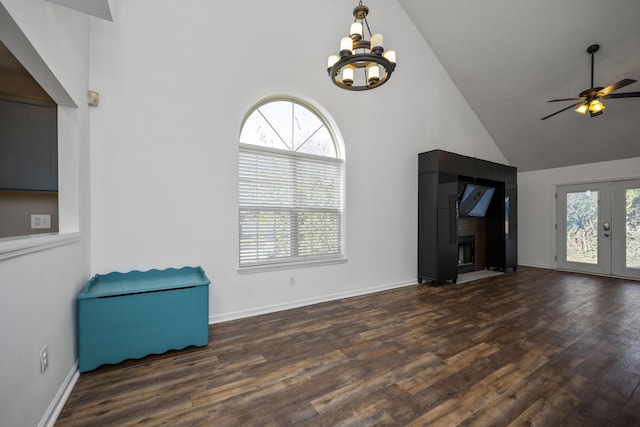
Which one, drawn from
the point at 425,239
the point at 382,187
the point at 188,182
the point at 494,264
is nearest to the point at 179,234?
the point at 188,182

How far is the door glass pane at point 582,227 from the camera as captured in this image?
18.7 ft

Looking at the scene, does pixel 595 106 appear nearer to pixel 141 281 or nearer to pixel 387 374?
pixel 387 374

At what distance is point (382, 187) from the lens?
4.36 m

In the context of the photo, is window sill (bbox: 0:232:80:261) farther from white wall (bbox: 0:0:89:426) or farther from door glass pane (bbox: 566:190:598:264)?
door glass pane (bbox: 566:190:598:264)

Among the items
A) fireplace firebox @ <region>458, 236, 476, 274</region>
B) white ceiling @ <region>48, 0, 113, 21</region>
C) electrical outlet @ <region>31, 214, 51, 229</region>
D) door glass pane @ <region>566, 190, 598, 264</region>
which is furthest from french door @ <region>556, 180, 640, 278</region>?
electrical outlet @ <region>31, 214, 51, 229</region>

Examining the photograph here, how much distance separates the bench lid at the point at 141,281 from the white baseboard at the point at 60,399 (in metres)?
0.56

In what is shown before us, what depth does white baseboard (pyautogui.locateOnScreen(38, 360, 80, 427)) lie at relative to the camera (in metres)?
1.48

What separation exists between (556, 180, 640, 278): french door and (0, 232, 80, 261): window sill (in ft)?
28.6

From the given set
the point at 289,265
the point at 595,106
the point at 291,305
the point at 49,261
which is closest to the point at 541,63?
the point at 595,106

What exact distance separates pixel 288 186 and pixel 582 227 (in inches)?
271

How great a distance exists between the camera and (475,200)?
18.4 ft

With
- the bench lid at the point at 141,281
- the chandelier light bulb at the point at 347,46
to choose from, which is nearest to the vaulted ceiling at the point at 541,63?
the chandelier light bulb at the point at 347,46

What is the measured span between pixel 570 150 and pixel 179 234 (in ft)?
25.5

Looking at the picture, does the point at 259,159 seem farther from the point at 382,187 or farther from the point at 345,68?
the point at 382,187
